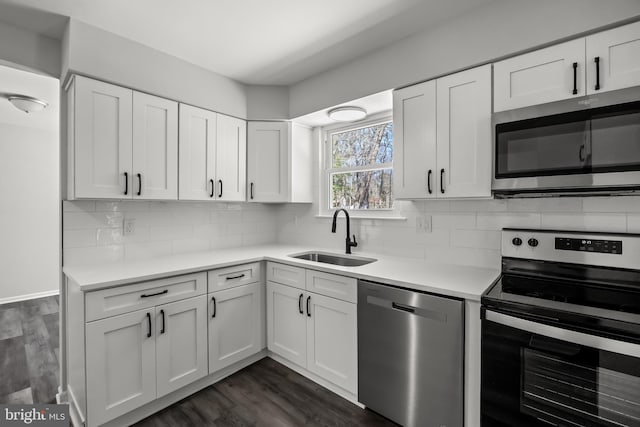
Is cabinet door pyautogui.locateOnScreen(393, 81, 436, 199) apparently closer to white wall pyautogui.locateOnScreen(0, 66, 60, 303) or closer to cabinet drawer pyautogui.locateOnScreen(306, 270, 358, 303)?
cabinet drawer pyautogui.locateOnScreen(306, 270, 358, 303)

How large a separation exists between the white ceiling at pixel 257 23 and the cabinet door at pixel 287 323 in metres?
1.81

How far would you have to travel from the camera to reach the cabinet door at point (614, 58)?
135cm

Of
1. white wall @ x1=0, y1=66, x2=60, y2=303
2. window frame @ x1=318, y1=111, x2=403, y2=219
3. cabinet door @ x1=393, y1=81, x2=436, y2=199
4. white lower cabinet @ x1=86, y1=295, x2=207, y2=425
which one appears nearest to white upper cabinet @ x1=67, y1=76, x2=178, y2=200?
white lower cabinet @ x1=86, y1=295, x2=207, y2=425

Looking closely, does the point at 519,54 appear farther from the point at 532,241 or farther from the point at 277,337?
the point at 277,337

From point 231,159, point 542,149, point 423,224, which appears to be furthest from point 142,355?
point 542,149

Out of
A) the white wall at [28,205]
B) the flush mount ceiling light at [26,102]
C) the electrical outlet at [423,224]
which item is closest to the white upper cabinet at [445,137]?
the electrical outlet at [423,224]

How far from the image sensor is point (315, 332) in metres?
2.18

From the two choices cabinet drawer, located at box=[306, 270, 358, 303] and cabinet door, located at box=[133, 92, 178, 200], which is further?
cabinet door, located at box=[133, 92, 178, 200]

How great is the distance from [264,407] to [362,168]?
204 cm

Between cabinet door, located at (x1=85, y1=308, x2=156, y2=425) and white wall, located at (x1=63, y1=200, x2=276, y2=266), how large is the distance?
73cm

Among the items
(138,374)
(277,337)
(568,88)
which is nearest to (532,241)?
(568,88)

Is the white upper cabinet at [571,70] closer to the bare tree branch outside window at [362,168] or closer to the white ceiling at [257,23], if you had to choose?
the white ceiling at [257,23]

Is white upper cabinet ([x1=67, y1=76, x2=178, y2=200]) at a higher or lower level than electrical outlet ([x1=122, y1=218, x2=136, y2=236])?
higher

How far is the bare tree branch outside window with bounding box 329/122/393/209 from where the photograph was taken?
2.69 metres
